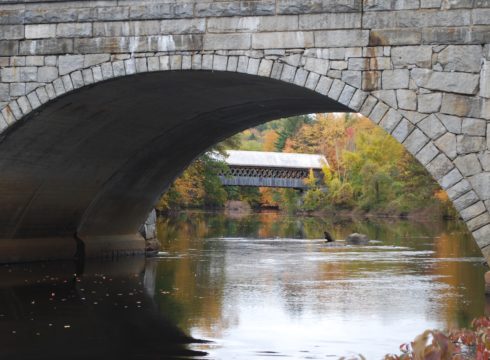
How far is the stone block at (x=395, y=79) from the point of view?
12.4 metres

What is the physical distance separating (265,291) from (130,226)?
754 centimetres

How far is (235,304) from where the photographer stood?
1484 cm

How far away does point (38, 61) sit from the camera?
1441 centimetres

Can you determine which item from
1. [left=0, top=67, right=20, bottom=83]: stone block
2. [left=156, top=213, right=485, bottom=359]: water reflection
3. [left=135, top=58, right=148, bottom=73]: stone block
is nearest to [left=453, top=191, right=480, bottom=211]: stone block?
[left=156, top=213, right=485, bottom=359]: water reflection

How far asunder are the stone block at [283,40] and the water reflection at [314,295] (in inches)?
159

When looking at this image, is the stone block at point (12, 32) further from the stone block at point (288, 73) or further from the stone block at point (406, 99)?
the stone block at point (406, 99)

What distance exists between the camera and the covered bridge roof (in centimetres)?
7331

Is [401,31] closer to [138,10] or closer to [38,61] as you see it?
[138,10]

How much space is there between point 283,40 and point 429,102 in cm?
233

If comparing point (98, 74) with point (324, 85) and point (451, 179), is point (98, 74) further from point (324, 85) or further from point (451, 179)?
point (451, 179)

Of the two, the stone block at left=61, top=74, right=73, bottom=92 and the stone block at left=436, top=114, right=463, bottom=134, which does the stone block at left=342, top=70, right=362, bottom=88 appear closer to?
the stone block at left=436, top=114, right=463, bottom=134

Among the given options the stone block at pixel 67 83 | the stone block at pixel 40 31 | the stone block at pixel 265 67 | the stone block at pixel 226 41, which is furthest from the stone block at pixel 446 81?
the stone block at pixel 40 31

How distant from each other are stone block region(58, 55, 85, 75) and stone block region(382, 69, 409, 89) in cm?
481

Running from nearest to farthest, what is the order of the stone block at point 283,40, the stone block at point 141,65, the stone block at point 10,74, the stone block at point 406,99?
the stone block at point 406,99, the stone block at point 283,40, the stone block at point 141,65, the stone block at point 10,74
